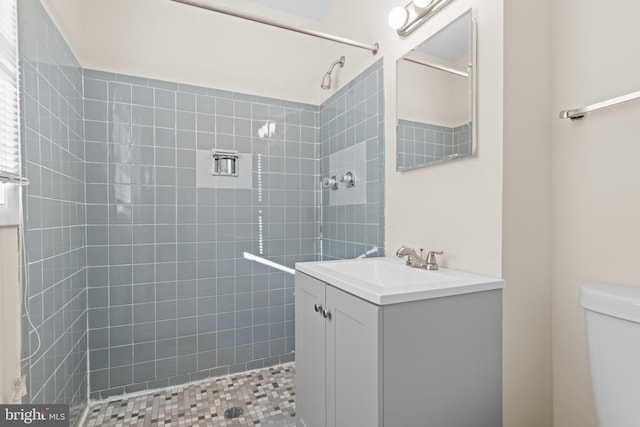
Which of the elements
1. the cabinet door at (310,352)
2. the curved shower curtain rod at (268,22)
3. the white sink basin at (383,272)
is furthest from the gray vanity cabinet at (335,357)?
the curved shower curtain rod at (268,22)

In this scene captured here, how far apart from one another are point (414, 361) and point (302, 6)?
8.25 ft

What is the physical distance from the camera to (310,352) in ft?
4.61

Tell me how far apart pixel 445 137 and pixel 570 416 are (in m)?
1.20

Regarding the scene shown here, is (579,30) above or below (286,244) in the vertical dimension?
above

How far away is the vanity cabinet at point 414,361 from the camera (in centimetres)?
95

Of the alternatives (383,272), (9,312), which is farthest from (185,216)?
(383,272)

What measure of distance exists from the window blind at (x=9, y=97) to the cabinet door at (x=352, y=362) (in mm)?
1171

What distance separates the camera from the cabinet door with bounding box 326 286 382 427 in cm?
96

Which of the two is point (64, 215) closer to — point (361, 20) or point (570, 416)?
point (361, 20)

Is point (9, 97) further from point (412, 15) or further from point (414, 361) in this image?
point (412, 15)

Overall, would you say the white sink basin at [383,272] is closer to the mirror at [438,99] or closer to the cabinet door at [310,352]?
the cabinet door at [310,352]

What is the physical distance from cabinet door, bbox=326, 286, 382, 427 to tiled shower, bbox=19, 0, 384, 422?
0.76 meters

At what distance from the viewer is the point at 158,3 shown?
2037 millimetres

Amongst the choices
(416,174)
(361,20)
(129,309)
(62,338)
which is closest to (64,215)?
(62,338)
